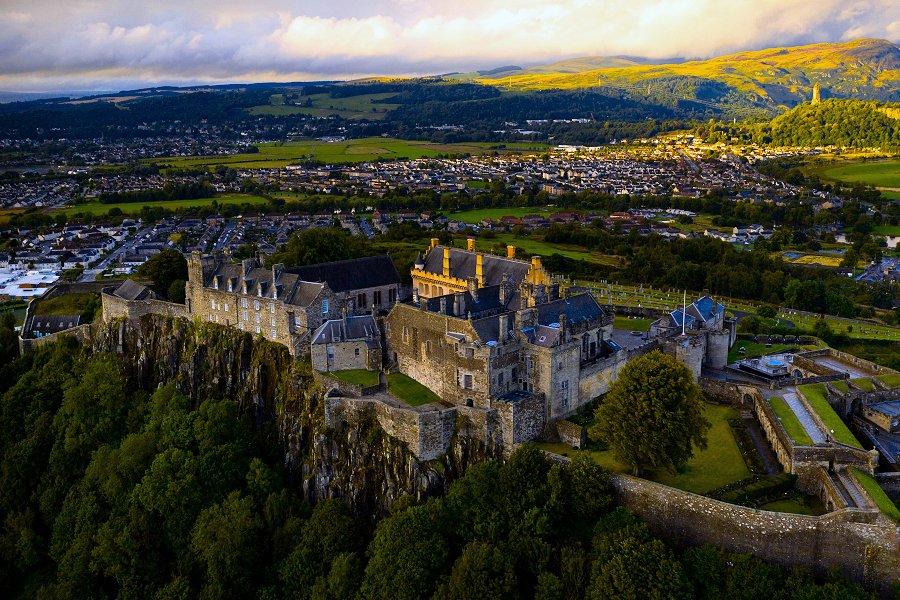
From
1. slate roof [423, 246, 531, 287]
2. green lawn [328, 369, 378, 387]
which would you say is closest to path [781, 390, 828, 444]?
slate roof [423, 246, 531, 287]

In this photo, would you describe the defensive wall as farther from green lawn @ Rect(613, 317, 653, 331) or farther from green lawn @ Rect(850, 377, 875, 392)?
green lawn @ Rect(850, 377, 875, 392)

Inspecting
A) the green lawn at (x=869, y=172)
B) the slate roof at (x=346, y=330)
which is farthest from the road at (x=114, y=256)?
the green lawn at (x=869, y=172)

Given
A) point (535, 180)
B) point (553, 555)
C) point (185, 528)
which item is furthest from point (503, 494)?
point (535, 180)

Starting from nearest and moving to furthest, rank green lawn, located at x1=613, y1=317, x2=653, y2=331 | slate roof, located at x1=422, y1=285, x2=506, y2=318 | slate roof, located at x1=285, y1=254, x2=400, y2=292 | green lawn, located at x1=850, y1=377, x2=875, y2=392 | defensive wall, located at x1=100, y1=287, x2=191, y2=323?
1. slate roof, located at x1=422, y1=285, x2=506, y2=318
2. green lawn, located at x1=850, y1=377, x2=875, y2=392
3. slate roof, located at x1=285, y1=254, x2=400, y2=292
4. defensive wall, located at x1=100, y1=287, x2=191, y2=323
5. green lawn, located at x1=613, y1=317, x2=653, y2=331

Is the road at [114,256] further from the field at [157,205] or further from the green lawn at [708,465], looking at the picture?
the green lawn at [708,465]

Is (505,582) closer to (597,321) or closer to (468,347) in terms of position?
(468,347)

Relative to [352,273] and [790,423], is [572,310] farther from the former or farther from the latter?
[352,273]

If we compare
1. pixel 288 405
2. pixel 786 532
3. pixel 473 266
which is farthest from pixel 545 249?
pixel 786 532
